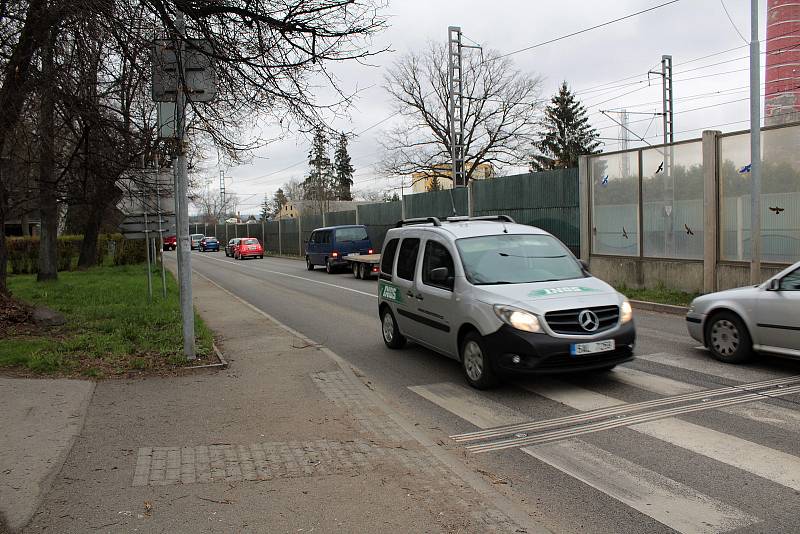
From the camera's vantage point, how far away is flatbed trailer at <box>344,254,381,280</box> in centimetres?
2441

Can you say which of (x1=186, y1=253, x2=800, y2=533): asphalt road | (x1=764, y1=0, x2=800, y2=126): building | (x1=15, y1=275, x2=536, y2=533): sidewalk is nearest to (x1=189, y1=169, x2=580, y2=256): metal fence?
(x1=186, y1=253, x2=800, y2=533): asphalt road

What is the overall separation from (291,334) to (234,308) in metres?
4.97

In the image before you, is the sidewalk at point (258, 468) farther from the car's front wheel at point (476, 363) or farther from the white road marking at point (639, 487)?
the car's front wheel at point (476, 363)

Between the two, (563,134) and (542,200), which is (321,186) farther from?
(542,200)

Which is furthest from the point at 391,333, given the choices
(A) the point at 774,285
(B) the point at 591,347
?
(A) the point at 774,285

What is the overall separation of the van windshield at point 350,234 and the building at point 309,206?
62800 millimetres

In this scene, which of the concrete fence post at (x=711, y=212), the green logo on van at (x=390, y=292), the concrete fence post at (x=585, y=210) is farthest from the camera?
the concrete fence post at (x=585, y=210)

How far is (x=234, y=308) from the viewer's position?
623 inches

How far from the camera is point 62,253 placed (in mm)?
34031

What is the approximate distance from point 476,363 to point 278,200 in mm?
135046

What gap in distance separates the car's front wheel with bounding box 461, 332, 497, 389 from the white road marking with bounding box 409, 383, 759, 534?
0.83 meters

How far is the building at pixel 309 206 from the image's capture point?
103100mm

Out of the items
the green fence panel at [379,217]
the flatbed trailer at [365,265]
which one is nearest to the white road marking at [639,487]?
the flatbed trailer at [365,265]

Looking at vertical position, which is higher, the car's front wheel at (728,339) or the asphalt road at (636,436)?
the car's front wheel at (728,339)
